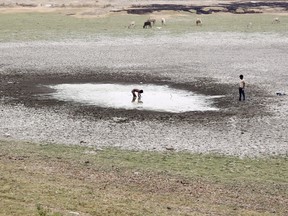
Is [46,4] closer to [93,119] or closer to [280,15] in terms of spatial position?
[280,15]

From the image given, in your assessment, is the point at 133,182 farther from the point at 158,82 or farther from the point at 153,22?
the point at 153,22

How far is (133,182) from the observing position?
2025 centimetres

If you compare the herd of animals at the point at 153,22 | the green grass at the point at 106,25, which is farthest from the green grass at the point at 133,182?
the herd of animals at the point at 153,22

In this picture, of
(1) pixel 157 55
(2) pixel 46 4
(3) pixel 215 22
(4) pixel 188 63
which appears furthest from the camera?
(2) pixel 46 4

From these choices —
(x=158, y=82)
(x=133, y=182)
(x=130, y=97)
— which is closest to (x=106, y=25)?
(x=158, y=82)

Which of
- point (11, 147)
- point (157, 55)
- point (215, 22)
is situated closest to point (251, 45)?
point (157, 55)

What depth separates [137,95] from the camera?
35344 millimetres

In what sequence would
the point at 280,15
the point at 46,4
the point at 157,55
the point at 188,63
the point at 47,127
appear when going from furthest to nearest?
the point at 46,4
the point at 280,15
the point at 157,55
the point at 188,63
the point at 47,127

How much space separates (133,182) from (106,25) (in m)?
55.0

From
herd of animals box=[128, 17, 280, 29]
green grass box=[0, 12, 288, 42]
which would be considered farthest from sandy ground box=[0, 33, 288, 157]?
herd of animals box=[128, 17, 280, 29]

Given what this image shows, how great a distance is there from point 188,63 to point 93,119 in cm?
2026

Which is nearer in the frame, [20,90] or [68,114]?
[68,114]

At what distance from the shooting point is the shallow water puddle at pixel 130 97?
33188mm

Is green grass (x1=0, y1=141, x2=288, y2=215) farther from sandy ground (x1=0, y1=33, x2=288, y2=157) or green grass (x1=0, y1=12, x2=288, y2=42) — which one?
green grass (x1=0, y1=12, x2=288, y2=42)
